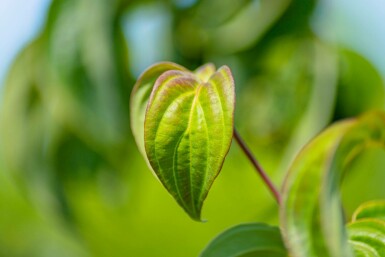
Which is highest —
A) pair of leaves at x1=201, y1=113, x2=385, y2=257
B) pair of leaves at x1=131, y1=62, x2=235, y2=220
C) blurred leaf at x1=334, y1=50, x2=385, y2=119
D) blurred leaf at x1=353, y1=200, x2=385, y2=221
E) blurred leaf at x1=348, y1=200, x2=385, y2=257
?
pair of leaves at x1=131, y1=62, x2=235, y2=220

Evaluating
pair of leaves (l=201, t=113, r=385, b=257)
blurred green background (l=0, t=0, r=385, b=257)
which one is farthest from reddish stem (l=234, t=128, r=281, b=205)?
blurred green background (l=0, t=0, r=385, b=257)

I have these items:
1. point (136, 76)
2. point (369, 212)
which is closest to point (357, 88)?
point (136, 76)

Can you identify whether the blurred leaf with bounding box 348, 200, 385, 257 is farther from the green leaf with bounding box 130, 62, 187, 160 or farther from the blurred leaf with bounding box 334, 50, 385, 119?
the blurred leaf with bounding box 334, 50, 385, 119

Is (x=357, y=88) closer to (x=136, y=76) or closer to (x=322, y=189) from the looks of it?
(x=136, y=76)

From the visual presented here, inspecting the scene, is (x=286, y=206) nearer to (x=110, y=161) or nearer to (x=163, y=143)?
(x=163, y=143)

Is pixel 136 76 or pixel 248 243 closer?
pixel 248 243
